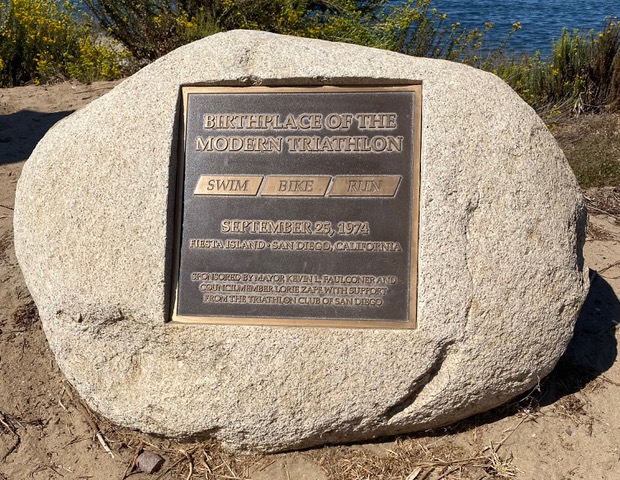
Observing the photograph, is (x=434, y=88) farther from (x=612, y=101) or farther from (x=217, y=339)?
(x=612, y=101)

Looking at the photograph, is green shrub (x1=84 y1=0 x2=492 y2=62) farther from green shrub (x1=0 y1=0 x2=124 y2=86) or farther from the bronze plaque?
the bronze plaque

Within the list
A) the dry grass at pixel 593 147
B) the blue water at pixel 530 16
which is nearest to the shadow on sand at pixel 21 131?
the dry grass at pixel 593 147

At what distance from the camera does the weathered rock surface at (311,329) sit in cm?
268

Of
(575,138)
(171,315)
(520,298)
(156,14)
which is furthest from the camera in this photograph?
(156,14)

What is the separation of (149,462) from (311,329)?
978mm

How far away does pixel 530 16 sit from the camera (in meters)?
15.0

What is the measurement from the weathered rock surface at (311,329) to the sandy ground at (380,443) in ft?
0.44

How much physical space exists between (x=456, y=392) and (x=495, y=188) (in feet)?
3.02

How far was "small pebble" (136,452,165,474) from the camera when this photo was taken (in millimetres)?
2801

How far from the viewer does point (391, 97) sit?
287 cm

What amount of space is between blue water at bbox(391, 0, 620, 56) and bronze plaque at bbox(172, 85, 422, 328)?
8.81 m

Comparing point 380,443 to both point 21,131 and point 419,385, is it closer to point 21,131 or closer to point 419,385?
point 419,385

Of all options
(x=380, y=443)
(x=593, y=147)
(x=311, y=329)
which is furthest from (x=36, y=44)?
(x=380, y=443)

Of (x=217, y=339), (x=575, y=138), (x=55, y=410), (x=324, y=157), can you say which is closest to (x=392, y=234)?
(x=324, y=157)
